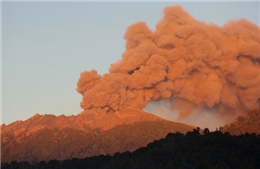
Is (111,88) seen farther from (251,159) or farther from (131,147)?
(251,159)

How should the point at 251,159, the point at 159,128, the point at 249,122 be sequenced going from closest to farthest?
the point at 251,159 < the point at 249,122 < the point at 159,128

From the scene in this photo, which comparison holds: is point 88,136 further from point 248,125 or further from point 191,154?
point 191,154

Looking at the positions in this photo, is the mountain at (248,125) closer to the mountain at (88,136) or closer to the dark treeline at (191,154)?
the dark treeline at (191,154)

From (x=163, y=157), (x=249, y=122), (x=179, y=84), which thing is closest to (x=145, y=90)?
(x=179, y=84)

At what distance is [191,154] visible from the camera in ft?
118

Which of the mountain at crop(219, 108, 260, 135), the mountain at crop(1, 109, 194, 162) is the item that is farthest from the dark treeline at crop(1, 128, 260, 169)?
the mountain at crop(1, 109, 194, 162)

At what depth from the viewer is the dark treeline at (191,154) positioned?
34.2m

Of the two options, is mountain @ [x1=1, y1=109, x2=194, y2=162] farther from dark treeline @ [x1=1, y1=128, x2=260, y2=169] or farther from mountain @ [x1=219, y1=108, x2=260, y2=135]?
dark treeline @ [x1=1, y1=128, x2=260, y2=169]

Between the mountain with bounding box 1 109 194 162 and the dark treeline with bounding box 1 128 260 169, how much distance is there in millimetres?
25715

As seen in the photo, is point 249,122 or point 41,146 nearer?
point 249,122

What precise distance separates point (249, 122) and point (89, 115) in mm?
23037

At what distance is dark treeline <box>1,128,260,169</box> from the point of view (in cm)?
3425

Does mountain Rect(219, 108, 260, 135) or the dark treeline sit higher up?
mountain Rect(219, 108, 260, 135)

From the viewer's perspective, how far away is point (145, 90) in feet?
220
